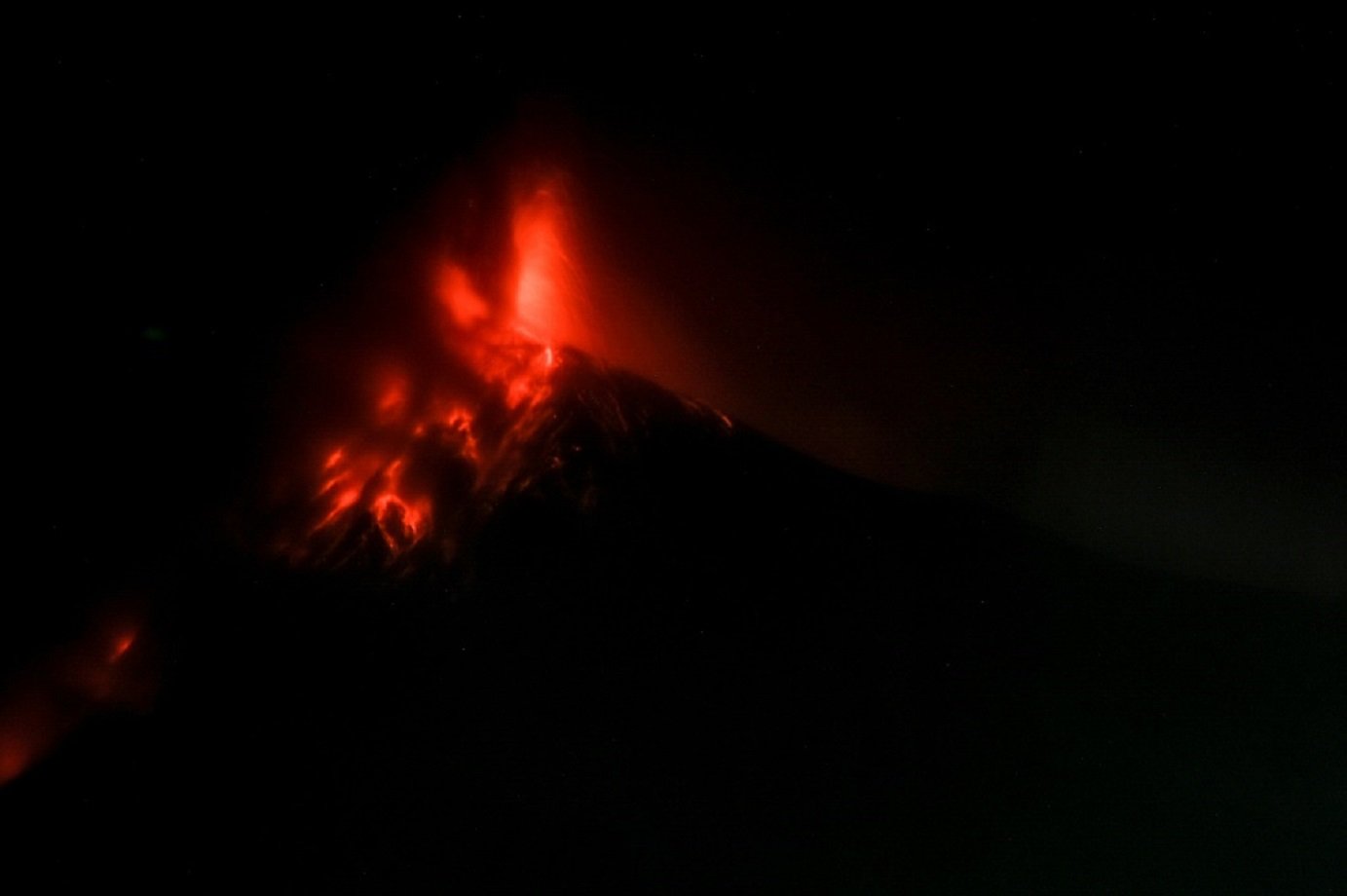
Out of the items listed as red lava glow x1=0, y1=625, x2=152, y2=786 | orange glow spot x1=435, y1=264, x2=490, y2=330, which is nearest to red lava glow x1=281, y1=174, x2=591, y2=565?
orange glow spot x1=435, y1=264, x2=490, y2=330

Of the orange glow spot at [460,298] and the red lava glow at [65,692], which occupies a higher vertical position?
the orange glow spot at [460,298]

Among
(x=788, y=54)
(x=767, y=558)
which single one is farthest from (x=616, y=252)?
(x=767, y=558)

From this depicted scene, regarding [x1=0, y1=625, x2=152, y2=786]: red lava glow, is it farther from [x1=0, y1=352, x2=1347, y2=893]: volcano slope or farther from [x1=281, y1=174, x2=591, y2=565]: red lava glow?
[x1=281, y1=174, x2=591, y2=565]: red lava glow


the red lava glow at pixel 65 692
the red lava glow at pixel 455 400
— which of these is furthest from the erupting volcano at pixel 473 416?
the red lava glow at pixel 65 692

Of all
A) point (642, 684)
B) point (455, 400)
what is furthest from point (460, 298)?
point (642, 684)

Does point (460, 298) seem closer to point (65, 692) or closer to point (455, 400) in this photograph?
point (455, 400)

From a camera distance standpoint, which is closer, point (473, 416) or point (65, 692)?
point (65, 692)

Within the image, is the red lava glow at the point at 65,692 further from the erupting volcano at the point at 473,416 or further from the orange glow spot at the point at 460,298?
the orange glow spot at the point at 460,298
